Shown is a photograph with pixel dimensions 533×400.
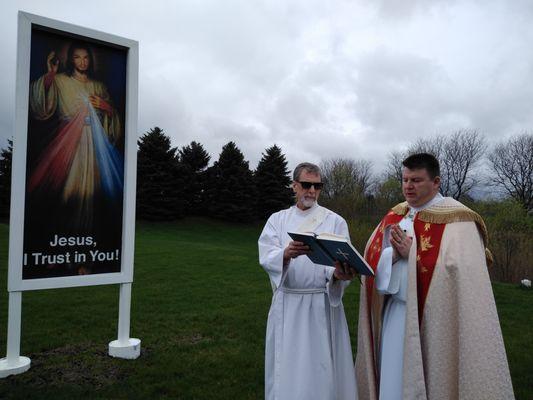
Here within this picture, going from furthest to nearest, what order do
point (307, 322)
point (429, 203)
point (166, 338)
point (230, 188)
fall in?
point (230, 188) < point (166, 338) < point (307, 322) < point (429, 203)

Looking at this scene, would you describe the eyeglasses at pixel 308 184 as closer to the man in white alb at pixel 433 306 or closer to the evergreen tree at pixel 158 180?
the man in white alb at pixel 433 306

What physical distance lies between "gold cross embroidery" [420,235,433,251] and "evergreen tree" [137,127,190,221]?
37.1m

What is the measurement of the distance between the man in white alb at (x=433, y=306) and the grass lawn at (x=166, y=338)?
220 cm

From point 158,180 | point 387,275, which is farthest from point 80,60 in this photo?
point 158,180

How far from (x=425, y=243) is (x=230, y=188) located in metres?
39.9

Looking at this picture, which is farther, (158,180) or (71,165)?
(158,180)

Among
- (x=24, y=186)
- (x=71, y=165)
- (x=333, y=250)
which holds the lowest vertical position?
(x=333, y=250)

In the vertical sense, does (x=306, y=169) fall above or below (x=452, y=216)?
above

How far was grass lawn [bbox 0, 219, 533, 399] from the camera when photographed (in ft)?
14.8

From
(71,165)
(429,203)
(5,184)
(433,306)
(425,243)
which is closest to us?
(433,306)

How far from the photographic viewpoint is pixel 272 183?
4428cm

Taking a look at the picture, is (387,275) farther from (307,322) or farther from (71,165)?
(71,165)

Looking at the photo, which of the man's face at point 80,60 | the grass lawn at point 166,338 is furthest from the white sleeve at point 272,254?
the man's face at point 80,60

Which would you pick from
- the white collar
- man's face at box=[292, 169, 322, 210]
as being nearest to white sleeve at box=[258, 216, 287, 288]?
man's face at box=[292, 169, 322, 210]
